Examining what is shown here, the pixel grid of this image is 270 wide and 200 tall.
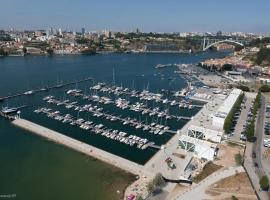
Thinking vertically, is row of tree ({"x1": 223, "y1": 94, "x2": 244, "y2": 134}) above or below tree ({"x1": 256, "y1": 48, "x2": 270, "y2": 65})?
below

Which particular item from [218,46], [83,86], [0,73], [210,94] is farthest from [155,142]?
[218,46]

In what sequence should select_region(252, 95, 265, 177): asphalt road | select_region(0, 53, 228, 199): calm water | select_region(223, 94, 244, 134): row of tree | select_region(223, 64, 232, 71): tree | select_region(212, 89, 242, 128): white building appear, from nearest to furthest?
1. select_region(0, 53, 228, 199): calm water
2. select_region(252, 95, 265, 177): asphalt road
3. select_region(223, 94, 244, 134): row of tree
4. select_region(212, 89, 242, 128): white building
5. select_region(223, 64, 232, 71): tree

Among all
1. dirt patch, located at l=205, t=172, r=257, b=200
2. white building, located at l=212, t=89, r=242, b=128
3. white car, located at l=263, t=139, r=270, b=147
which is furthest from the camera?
white building, located at l=212, t=89, r=242, b=128

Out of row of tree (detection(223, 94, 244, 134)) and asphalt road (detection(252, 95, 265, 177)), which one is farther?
row of tree (detection(223, 94, 244, 134))

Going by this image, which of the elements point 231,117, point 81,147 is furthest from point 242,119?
point 81,147

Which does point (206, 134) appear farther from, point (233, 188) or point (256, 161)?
point (233, 188)

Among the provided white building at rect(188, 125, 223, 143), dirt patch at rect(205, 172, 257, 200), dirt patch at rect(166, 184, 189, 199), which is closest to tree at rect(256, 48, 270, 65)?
white building at rect(188, 125, 223, 143)

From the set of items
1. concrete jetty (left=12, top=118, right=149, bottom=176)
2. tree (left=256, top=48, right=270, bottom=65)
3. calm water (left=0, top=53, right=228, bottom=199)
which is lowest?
calm water (left=0, top=53, right=228, bottom=199)

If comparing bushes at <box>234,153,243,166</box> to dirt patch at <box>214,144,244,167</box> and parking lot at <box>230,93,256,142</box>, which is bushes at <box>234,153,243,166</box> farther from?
parking lot at <box>230,93,256,142</box>
